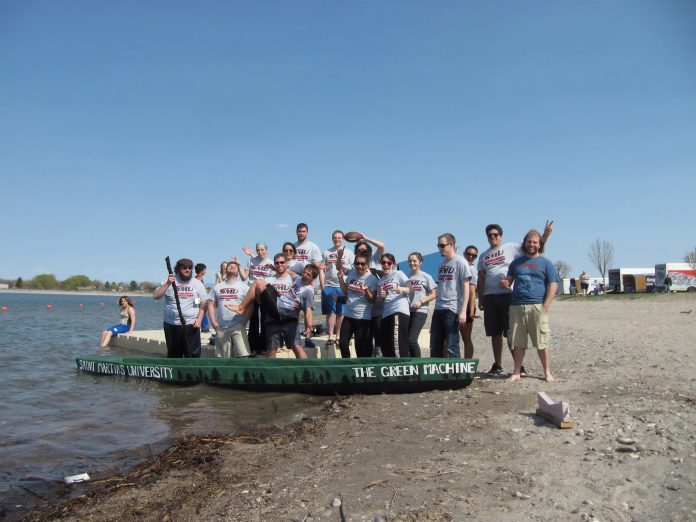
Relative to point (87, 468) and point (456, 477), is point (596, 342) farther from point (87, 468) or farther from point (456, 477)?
point (87, 468)

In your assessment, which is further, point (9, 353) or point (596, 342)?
point (9, 353)

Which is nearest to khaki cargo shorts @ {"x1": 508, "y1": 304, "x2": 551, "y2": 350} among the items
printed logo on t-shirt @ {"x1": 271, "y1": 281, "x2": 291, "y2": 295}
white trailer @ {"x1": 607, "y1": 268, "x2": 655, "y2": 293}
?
printed logo on t-shirt @ {"x1": 271, "y1": 281, "x2": 291, "y2": 295}

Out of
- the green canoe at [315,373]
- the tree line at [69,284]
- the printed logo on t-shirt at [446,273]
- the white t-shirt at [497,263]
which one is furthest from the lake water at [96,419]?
the tree line at [69,284]

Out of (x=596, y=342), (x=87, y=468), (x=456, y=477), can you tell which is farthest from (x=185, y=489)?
(x=596, y=342)

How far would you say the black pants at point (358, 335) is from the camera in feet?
25.2

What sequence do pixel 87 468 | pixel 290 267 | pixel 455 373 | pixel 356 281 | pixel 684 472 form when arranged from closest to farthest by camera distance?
1. pixel 684 472
2. pixel 87 468
3. pixel 455 373
4. pixel 356 281
5. pixel 290 267

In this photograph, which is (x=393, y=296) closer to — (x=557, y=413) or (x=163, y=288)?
(x=557, y=413)

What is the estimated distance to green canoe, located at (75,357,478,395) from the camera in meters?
6.60

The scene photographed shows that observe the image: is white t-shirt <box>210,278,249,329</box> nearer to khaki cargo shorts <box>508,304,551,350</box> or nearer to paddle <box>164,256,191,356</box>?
paddle <box>164,256,191,356</box>

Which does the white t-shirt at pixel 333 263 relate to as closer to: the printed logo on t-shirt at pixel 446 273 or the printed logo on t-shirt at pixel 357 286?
the printed logo on t-shirt at pixel 357 286

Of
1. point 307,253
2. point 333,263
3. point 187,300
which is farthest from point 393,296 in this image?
point 187,300

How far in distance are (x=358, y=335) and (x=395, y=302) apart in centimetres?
80

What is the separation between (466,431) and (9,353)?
14.9 m

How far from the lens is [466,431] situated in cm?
487
